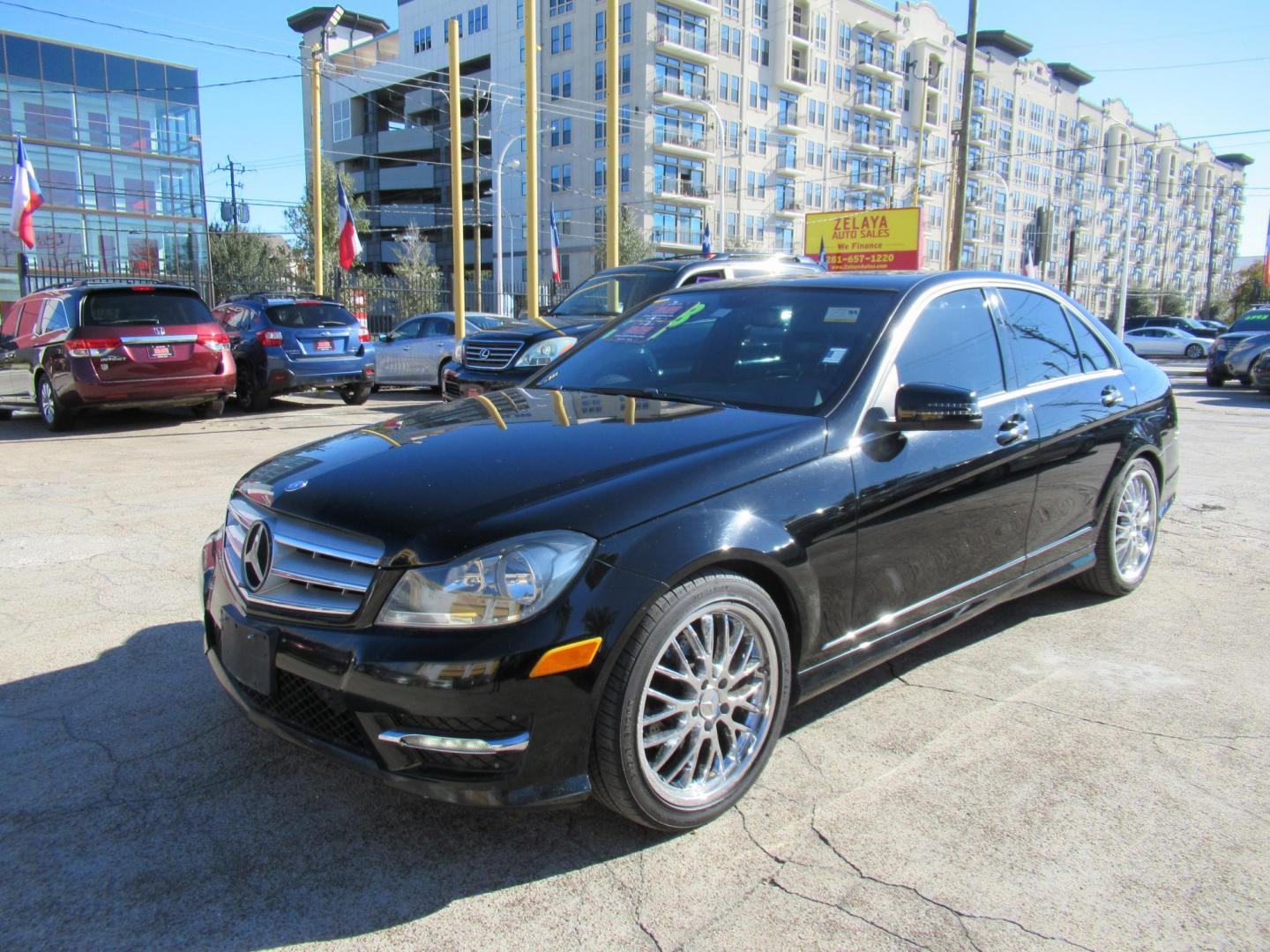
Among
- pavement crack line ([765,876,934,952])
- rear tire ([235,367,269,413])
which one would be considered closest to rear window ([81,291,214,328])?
rear tire ([235,367,269,413])

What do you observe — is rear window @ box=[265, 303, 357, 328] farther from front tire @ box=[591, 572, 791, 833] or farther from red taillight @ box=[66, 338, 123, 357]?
front tire @ box=[591, 572, 791, 833]

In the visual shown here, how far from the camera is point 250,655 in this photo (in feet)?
8.38

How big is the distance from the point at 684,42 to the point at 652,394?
60494 millimetres

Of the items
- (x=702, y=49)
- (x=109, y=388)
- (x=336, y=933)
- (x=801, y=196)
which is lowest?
(x=336, y=933)

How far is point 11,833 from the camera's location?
2.57 metres

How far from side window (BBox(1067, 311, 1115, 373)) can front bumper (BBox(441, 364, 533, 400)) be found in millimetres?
5206

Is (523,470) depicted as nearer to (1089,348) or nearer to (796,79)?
(1089,348)

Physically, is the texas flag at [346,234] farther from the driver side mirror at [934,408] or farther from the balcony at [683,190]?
the balcony at [683,190]

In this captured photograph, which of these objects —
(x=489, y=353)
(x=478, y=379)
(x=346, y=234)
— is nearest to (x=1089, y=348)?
(x=478, y=379)

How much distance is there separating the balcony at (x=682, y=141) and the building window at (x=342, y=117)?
30.0 m

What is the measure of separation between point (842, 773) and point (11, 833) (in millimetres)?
2466

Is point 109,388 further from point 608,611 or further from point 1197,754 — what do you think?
point 1197,754

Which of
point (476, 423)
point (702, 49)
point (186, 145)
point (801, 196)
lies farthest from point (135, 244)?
point (476, 423)

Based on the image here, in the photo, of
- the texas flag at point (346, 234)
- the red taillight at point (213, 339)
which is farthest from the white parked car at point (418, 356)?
the texas flag at point (346, 234)
